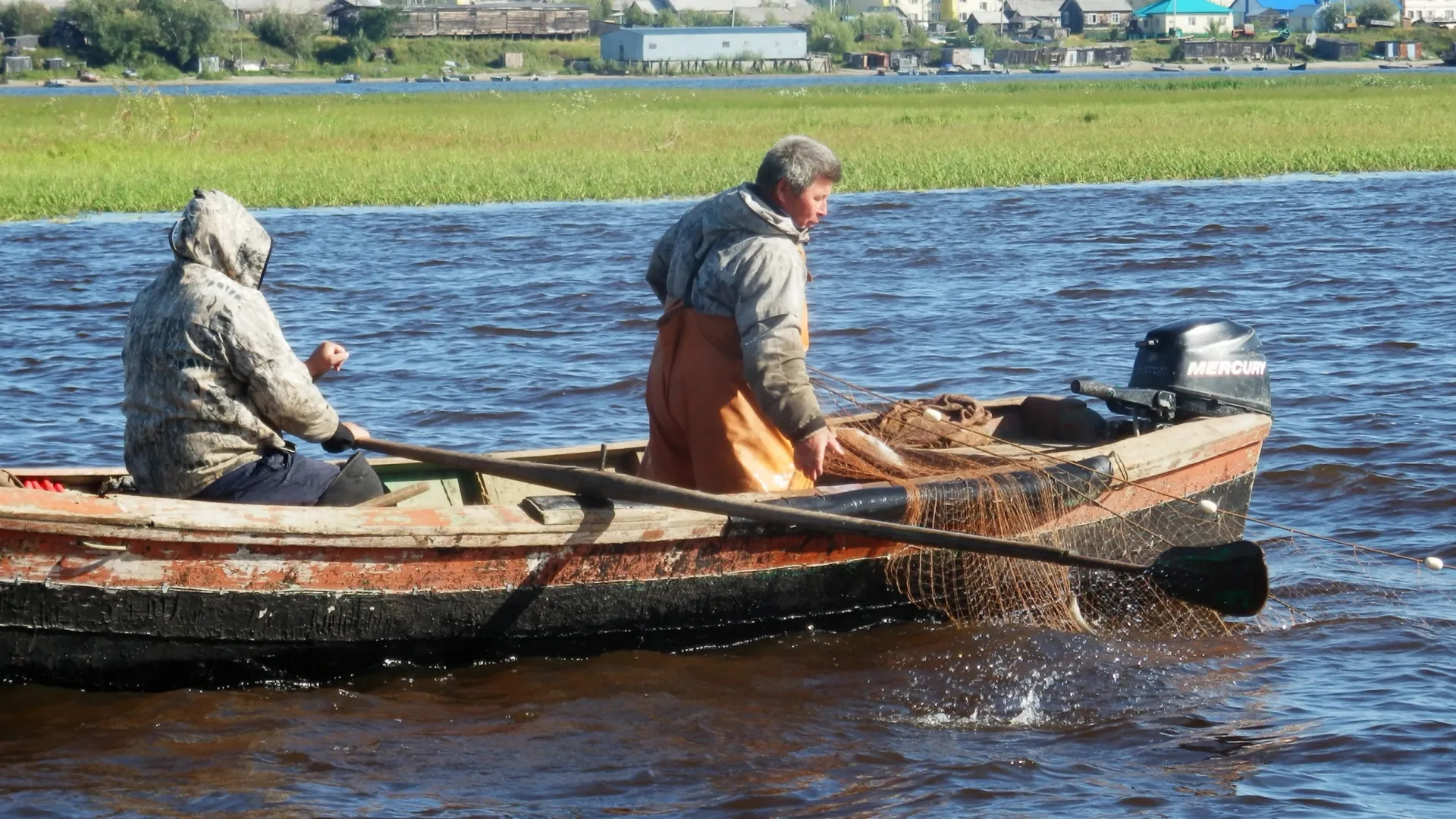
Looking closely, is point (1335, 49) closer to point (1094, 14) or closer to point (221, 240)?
point (1094, 14)

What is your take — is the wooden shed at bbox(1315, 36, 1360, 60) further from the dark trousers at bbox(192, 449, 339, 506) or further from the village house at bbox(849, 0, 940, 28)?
the dark trousers at bbox(192, 449, 339, 506)

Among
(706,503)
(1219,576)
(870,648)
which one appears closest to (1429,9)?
(1219,576)

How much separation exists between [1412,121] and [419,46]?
3887 inches

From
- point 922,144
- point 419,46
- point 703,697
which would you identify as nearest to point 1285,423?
point 703,697

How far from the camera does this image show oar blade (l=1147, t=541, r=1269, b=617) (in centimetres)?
656

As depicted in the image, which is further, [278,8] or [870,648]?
[278,8]

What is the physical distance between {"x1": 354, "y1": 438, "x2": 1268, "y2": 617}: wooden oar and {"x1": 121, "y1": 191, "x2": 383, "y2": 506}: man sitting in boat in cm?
40

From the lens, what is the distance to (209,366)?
5.67 meters

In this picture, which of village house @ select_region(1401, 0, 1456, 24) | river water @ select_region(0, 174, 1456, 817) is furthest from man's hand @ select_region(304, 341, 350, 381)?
village house @ select_region(1401, 0, 1456, 24)

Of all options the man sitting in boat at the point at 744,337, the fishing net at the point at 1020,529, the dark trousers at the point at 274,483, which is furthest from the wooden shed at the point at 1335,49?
the dark trousers at the point at 274,483

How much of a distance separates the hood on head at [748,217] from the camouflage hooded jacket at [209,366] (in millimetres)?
1537

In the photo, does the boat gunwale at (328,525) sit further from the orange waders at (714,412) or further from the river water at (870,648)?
the river water at (870,648)

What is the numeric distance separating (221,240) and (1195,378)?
4.21 m

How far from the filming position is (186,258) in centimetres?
569
